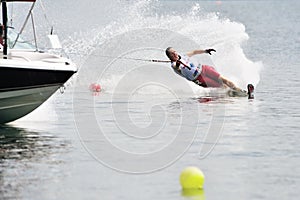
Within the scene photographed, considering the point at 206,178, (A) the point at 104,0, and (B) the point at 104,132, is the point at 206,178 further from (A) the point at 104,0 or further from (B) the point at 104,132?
(A) the point at 104,0

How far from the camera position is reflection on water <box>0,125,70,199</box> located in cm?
1300

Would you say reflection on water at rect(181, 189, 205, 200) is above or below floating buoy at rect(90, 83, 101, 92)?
above

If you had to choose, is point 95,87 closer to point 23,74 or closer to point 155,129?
point 155,129

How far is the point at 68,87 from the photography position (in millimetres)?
27156

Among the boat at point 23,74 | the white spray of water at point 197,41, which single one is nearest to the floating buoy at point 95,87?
the white spray of water at point 197,41

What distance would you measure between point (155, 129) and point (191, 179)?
568 cm

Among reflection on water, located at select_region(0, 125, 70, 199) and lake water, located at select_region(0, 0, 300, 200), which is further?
lake water, located at select_region(0, 0, 300, 200)

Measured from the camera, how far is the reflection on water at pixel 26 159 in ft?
42.7

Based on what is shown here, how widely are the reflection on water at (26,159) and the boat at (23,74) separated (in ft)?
2.01

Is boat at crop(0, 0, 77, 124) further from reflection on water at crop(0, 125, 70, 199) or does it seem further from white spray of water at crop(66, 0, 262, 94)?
white spray of water at crop(66, 0, 262, 94)

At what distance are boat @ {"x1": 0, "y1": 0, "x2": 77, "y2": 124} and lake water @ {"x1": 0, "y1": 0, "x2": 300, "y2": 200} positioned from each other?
501 millimetres

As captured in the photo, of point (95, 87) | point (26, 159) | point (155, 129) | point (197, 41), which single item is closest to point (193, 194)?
point (26, 159)

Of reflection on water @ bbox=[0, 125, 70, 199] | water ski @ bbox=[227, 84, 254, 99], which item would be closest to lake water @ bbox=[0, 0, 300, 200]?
reflection on water @ bbox=[0, 125, 70, 199]

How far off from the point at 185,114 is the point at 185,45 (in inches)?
494
